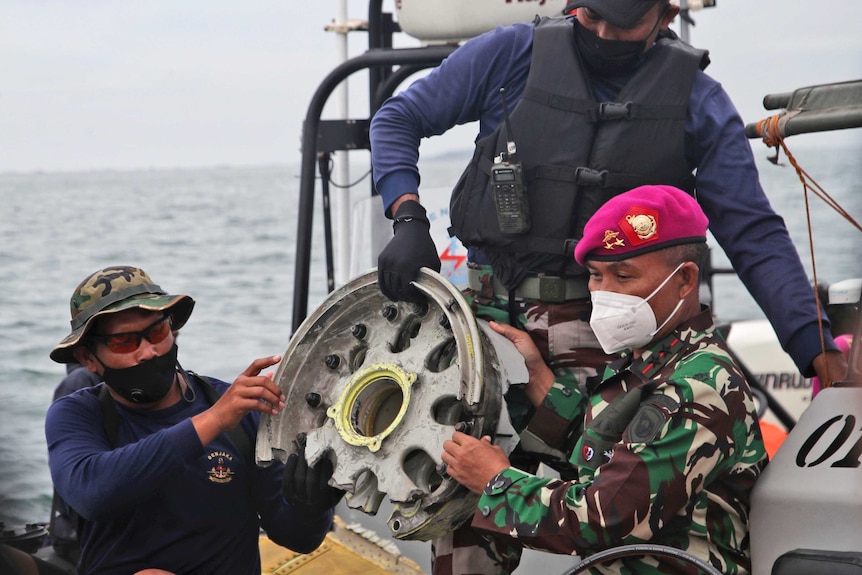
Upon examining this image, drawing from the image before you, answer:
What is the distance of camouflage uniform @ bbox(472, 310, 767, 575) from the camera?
2.33 meters

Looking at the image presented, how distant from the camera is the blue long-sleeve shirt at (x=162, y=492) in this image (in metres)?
3.05

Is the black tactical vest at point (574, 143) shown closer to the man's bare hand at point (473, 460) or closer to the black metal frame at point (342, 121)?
the man's bare hand at point (473, 460)

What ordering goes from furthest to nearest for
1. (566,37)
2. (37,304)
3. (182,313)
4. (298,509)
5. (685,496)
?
(37,304) < (182,313) < (298,509) < (566,37) < (685,496)

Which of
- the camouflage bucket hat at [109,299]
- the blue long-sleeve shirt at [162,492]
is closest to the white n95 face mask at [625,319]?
the blue long-sleeve shirt at [162,492]

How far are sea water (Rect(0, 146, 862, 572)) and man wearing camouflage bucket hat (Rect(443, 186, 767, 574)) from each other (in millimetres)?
658

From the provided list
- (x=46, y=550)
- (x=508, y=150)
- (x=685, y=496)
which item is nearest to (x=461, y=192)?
(x=508, y=150)

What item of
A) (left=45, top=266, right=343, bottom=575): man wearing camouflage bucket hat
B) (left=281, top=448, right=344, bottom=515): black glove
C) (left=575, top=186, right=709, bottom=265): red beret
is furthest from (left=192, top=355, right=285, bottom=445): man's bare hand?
(left=575, top=186, right=709, bottom=265): red beret

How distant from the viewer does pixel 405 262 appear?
2887 mm

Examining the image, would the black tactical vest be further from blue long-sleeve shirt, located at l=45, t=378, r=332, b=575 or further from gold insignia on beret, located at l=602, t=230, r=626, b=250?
blue long-sleeve shirt, located at l=45, t=378, r=332, b=575

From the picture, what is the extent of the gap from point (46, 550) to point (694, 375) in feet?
11.3

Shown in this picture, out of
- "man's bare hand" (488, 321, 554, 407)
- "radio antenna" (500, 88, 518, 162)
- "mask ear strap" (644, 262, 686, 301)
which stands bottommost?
"man's bare hand" (488, 321, 554, 407)

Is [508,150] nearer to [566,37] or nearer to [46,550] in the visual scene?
[566,37]

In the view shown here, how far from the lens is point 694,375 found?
2.42 metres

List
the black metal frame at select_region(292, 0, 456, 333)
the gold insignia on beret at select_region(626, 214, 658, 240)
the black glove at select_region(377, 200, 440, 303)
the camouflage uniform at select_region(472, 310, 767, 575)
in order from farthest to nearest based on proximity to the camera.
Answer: the black metal frame at select_region(292, 0, 456, 333)
the black glove at select_region(377, 200, 440, 303)
the gold insignia on beret at select_region(626, 214, 658, 240)
the camouflage uniform at select_region(472, 310, 767, 575)
